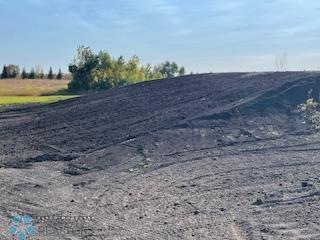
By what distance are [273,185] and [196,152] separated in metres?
3.52

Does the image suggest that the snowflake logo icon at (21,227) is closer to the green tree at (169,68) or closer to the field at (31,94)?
the field at (31,94)

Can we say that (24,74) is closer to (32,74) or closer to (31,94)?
(32,74)

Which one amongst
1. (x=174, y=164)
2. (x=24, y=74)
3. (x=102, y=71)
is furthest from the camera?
(x=24, y=74)

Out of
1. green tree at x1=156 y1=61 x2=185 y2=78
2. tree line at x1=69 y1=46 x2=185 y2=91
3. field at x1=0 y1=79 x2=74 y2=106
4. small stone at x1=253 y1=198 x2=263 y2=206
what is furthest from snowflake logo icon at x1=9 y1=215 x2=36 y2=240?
green tree at x1=156 y1=61 x2=185 y2=78

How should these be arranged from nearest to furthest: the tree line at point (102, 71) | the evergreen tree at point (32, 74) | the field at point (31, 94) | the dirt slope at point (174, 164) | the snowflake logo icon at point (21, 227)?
the snowflake logo icon at point (21, 227) → the dirt slope at point (174, 164) → the field at point (31, 94) → the tree line at point (102, 71) → the evergreen tree at point (32, 74)

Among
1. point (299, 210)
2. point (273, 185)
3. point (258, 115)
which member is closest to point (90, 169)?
point (273, 185)

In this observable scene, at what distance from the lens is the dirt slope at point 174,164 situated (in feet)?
27.6

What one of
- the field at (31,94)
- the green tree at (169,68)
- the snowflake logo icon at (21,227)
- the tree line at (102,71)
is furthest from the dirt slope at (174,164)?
the green tree at (169,68)

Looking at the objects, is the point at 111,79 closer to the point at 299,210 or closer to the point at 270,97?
the point at 270,97

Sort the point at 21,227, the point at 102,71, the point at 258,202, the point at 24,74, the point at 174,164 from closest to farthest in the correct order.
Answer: the point at 21,227 → the point at 258,202 → the point at 174,164 → the point at 102,71 → the point at 24,74

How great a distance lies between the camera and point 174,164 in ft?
42.0

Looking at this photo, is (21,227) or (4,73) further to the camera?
(4,73)

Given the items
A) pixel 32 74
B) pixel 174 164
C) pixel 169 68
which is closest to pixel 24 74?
pixel 32 74

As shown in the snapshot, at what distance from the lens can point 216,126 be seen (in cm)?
1619
